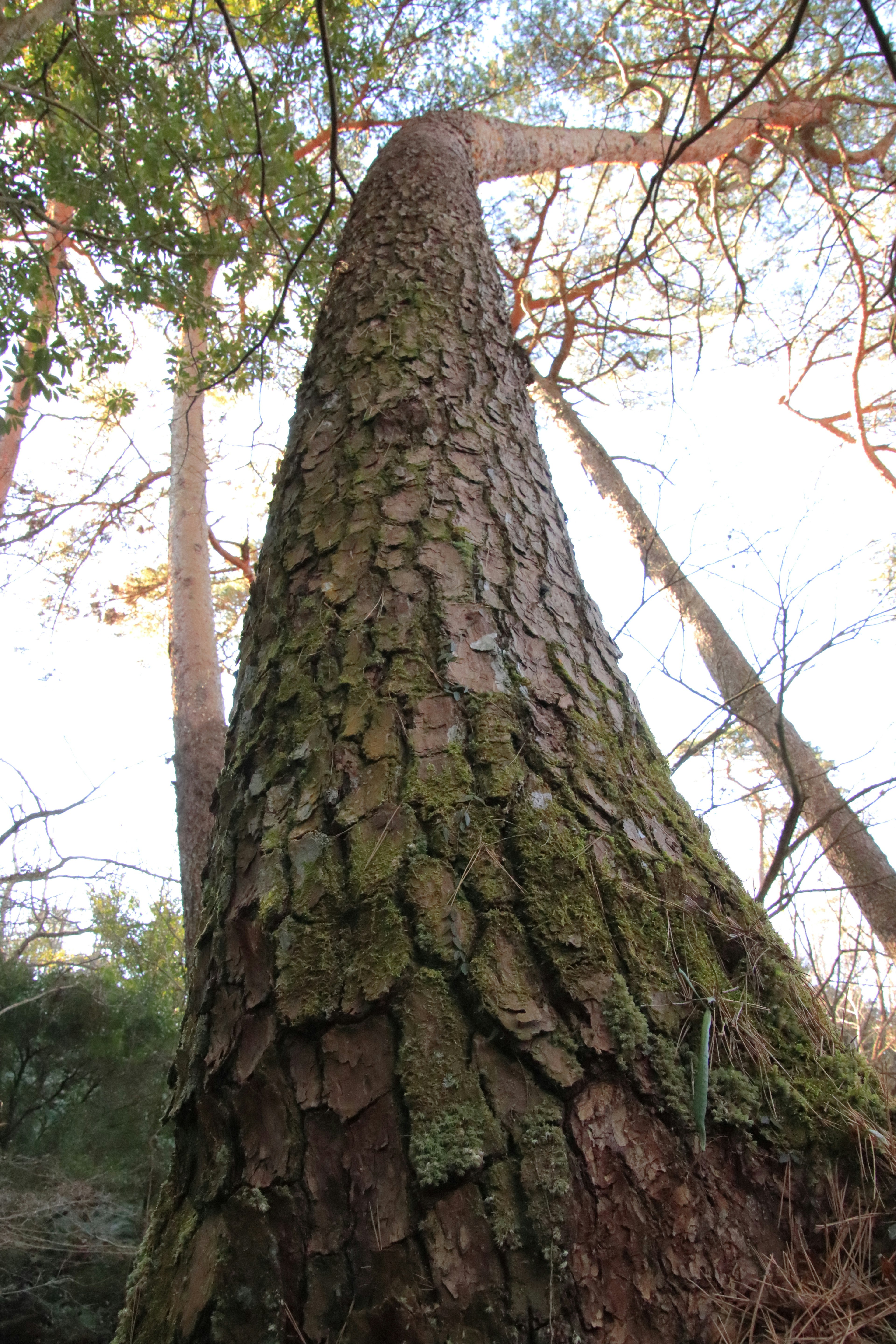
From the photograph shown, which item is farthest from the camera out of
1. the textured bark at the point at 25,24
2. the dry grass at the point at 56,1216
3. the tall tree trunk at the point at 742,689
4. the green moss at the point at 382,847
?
the dry grass at the point at 56,1216

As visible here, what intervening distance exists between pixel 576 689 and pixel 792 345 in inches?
203

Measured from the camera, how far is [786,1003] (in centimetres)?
88

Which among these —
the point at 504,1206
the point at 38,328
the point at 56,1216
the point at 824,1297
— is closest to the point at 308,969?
the point at 504,1206

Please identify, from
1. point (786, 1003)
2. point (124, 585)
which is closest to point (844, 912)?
point (786, 1003)

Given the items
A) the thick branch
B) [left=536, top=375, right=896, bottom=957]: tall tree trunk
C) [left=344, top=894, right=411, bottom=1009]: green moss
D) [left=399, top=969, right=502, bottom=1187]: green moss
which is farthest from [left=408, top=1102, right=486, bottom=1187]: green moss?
the thick branch

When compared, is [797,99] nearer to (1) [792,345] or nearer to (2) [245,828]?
(1) [792,345]

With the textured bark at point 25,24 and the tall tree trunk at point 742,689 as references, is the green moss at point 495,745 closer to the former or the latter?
the tall tree trunk at point 742,689

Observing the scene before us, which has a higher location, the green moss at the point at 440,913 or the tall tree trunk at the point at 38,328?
the tall tree trunk at the point at 38,328

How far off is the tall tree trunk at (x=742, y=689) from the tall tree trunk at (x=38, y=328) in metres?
2.54

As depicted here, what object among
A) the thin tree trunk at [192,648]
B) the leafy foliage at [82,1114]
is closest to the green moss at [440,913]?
the thin tree trunk at [192,648]

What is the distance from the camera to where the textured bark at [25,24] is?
2.02 meters

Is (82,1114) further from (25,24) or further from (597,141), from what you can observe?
(597,141)

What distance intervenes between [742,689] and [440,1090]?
2438mm

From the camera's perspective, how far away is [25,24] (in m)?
2.09
